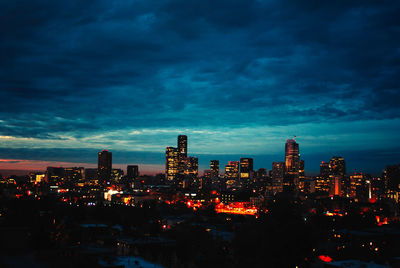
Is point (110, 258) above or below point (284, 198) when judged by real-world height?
below

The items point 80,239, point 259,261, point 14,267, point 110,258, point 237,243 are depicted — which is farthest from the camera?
point 80,239

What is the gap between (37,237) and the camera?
98.0ft

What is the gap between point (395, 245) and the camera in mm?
49812

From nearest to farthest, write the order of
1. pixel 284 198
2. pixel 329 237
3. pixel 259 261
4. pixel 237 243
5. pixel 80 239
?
pixel 259 261 → pixel 237 243 → pixel 284 198 → pixel 80 239 → pixel 329 237

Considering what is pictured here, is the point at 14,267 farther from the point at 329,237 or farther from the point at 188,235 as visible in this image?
the point at 329,237

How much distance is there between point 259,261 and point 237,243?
252 cm

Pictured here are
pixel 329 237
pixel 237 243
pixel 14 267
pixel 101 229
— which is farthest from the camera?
pixel 329 237

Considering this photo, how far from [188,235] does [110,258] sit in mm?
16603

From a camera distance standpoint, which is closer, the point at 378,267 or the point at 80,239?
the point at 378,267

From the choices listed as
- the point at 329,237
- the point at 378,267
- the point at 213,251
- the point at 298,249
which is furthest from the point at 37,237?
the point at 329,237

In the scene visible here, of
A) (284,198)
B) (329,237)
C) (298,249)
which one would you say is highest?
(284,198)

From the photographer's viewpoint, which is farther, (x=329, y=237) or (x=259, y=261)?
(x=329, y=237)

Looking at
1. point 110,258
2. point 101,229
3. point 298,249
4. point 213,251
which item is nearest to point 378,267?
point 298,249

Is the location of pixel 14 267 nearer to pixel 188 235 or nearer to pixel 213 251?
pixel 213 251
